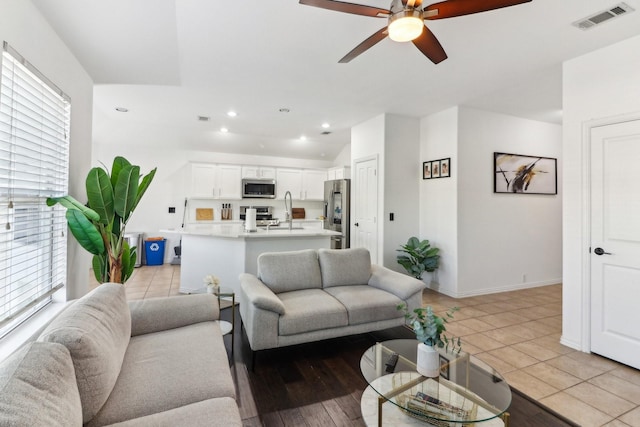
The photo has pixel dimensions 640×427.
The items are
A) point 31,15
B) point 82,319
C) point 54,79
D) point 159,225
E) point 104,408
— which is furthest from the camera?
point 159,225

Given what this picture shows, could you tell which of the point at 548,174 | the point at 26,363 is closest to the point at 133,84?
the point at 26,363

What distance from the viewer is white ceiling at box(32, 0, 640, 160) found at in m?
2.36

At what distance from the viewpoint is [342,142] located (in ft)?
23.2

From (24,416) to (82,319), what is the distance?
67 centimetres

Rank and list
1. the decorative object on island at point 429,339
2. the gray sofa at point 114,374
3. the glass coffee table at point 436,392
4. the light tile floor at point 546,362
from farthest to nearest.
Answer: the light tile floor at point 546,362
the decorative object on island at point 429,339
the glass coffee table at point 436,392
the gray sofa at point 114,374

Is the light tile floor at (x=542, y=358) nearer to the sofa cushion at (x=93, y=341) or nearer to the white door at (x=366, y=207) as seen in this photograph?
the white door at (x=366, y=207)

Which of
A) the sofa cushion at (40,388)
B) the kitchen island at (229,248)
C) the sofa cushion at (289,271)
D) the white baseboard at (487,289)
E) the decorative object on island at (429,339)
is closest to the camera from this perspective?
the sofa cushion at (40,388)

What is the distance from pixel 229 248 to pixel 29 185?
2.33 m

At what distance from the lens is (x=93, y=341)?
1.32 metres

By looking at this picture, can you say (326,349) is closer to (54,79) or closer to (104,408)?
(104,408)

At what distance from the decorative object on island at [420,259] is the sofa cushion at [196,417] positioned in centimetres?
371

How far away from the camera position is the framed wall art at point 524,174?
4637 mm

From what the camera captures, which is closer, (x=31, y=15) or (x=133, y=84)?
(x=31, y=15)

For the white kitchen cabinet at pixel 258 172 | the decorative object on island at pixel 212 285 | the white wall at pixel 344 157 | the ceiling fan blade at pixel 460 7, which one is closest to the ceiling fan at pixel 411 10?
the ceiling fan blade at pixel 460 7
